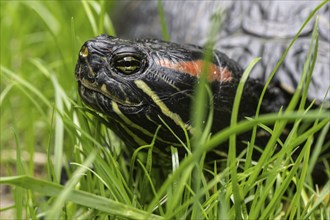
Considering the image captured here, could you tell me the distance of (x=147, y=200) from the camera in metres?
1.85

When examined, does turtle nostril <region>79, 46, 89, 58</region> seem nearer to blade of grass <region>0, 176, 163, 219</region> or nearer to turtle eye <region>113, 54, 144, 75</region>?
turtle eye <region>113, 54, 144, 75</region>

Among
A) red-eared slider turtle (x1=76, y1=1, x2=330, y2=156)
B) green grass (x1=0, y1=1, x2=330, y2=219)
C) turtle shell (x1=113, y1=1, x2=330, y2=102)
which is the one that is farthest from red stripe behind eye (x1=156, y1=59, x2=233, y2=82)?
turtle shell (x1=113, y1=1, x2=330, y2=102)

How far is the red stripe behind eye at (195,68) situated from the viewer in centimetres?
171

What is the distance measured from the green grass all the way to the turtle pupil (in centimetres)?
18

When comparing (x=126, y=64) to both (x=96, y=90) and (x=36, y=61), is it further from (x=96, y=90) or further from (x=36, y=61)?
(x=36, y=61)

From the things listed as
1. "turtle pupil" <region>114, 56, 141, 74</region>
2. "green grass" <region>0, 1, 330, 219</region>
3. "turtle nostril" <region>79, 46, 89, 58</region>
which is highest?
"turtle nostril" <region>79, 46, 89, 58</region>

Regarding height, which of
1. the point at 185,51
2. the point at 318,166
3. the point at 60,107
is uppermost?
the point at 185,51

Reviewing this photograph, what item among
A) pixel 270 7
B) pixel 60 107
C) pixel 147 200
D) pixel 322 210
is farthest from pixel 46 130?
pixel 322 210

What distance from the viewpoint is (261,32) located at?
2230 millimetres

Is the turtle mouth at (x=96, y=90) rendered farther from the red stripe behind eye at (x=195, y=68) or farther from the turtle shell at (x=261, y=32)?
the turtle shell at (x=261, y=32)

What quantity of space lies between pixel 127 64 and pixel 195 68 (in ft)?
0.67

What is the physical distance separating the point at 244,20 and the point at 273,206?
3.40 feet

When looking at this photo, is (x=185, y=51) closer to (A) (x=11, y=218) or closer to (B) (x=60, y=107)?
(B) (x=60, y=107)

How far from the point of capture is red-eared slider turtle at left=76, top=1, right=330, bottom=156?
1.67 m
